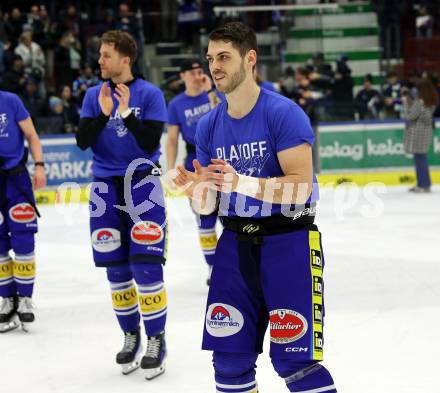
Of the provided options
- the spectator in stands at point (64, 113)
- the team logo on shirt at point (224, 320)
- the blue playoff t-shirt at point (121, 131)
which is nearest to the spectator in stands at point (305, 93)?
the spectator in stands at point (64, 113)

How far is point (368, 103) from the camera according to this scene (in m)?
16.7

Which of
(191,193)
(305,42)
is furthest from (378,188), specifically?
(191,193)

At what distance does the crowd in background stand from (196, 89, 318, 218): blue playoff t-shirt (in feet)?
38.1

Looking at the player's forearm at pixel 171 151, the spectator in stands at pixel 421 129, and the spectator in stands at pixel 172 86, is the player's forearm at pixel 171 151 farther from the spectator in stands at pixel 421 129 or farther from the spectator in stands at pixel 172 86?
the spectator in stands at pixel 172 86

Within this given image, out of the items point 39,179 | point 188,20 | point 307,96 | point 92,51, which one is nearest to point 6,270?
point 39,179

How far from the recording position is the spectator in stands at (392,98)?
16.6 metres

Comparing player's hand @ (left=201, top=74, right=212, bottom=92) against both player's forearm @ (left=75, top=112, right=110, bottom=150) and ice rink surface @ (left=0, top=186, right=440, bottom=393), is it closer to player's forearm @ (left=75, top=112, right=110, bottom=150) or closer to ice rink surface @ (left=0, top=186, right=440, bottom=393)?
ice rink surface @ (left=0, top=186, right=440, bottom=393)

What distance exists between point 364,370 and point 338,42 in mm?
13877

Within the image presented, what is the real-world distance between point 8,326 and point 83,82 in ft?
34.1

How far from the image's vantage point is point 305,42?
17.8 metres

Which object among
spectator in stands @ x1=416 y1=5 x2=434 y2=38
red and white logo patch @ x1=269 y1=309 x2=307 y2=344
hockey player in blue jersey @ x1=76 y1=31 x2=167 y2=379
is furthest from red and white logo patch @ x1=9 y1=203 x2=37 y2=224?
spectator in stands @ x1=416 y1=5 x2=434 y2=38

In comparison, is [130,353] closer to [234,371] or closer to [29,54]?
[234,371]

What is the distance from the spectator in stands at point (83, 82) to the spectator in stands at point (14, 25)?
1753mm

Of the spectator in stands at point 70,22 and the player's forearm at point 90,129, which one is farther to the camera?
the spectator in stands at point 70,22
